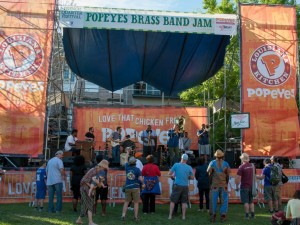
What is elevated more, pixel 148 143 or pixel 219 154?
pixel 148 143

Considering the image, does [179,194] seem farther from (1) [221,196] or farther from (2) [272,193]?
(2) [272,193]

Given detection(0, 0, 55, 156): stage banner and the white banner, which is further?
the white banner

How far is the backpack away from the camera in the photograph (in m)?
11.0

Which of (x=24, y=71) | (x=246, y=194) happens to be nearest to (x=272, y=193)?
(x=246, y=194)

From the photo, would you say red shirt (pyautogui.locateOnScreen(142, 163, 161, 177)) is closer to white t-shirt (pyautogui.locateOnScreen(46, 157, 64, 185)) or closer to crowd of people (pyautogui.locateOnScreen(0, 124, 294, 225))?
crowd of people (pyautogui.locateOnScreen(0, 124, 294, 225))

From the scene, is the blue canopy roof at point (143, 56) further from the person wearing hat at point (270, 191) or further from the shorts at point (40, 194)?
the shorts at point (40, 194)

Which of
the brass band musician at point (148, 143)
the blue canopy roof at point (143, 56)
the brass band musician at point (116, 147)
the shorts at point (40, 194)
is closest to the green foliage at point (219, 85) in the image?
the blue canopy roof at point (143, 56)

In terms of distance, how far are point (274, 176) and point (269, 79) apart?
4657 mm

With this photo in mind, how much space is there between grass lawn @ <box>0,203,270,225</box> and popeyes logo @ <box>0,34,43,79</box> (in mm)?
4475

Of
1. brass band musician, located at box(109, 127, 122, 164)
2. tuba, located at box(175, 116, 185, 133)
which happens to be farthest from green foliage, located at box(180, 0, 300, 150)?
brass band musician, located at box(109, 127, 122, 164)

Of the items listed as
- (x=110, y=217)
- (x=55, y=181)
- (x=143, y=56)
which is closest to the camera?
(x=110, y=217)

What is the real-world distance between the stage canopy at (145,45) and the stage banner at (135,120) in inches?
68.7

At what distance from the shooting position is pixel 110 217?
33.2ft

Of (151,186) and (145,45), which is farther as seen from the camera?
(145,45)
